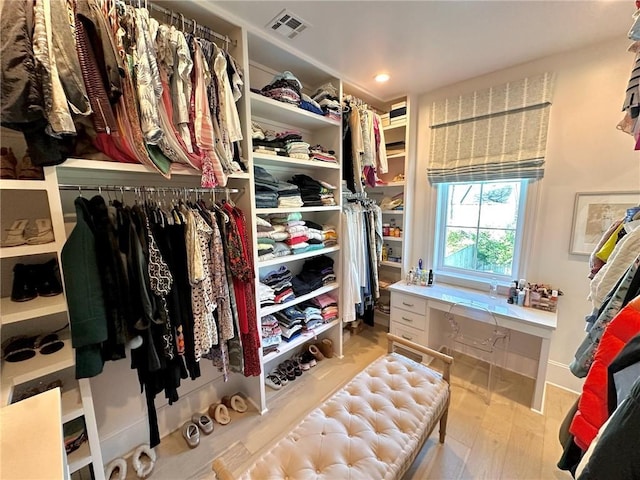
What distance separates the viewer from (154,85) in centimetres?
114

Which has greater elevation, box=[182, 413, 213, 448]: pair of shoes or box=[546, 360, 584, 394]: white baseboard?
box=[546, 360, 584, 394]: white baseboard

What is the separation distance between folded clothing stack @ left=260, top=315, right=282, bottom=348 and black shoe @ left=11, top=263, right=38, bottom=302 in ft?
3.93

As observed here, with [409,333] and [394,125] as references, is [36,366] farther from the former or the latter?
[394,125]

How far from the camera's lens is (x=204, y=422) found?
1727mm

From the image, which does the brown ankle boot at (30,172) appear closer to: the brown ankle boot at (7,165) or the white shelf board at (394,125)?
the brown ankle boot at (7,165)

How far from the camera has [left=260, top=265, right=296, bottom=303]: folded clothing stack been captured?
1960mm

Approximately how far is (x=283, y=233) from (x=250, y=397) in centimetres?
130

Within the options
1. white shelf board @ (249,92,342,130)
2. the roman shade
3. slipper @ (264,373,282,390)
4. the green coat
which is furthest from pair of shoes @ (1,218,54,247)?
the roman shade

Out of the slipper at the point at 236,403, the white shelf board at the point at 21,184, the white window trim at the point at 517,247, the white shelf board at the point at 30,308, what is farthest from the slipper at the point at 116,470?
the white window trim at the point at 517,247

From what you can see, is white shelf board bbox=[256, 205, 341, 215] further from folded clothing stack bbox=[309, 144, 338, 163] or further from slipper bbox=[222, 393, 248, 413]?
slipper bbox=[222, 393, 248, 413]

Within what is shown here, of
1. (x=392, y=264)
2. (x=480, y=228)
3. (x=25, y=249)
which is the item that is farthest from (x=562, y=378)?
(x=25, y=249)

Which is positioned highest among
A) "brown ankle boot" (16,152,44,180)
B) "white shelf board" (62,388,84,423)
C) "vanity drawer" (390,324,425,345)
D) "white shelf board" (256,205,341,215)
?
"brown ankle boot" (16,152,44,180)

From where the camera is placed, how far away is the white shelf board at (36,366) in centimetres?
95

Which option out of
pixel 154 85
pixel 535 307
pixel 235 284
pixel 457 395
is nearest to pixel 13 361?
pixel 235 284
